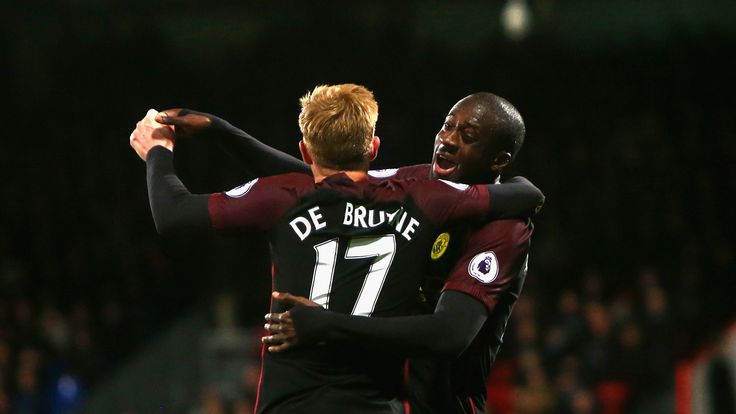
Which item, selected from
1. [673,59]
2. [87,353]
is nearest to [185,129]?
[87,353]

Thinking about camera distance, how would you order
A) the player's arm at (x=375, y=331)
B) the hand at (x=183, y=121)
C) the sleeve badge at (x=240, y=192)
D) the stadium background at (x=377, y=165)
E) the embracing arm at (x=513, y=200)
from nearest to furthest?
the player's arm at (x=375, y=331) < the sleeve badge at (x=240, y=192) < the embracing arm at (x=513, y=200) < the hand at (x=183, y=121) < the stadium background at (x=377, y=165)

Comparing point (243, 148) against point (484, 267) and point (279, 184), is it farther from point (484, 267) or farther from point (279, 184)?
point (484, 267)

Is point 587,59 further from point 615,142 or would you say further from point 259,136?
point 259,136

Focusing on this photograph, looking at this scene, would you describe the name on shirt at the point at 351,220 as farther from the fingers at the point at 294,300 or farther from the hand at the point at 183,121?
the hand at the point at 183,121

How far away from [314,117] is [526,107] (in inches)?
366

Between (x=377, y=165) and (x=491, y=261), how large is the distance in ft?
24.8

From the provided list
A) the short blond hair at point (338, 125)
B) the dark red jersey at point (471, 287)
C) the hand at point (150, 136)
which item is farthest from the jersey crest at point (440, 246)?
the hand at point (150, 136)

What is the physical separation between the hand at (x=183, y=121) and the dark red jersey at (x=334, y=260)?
45 centimetres

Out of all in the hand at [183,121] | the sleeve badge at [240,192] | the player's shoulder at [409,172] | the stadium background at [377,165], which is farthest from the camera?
the stadium background at [377,165]

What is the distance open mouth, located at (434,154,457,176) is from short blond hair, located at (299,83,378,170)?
52 cm

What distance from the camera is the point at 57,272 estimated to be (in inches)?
446

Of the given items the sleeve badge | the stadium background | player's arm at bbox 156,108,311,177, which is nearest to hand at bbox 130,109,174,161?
player's arm at bbox 156,108,311,177

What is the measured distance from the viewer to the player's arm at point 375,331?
9.03ft

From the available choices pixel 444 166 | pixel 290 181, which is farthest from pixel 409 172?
pixel 290 181
